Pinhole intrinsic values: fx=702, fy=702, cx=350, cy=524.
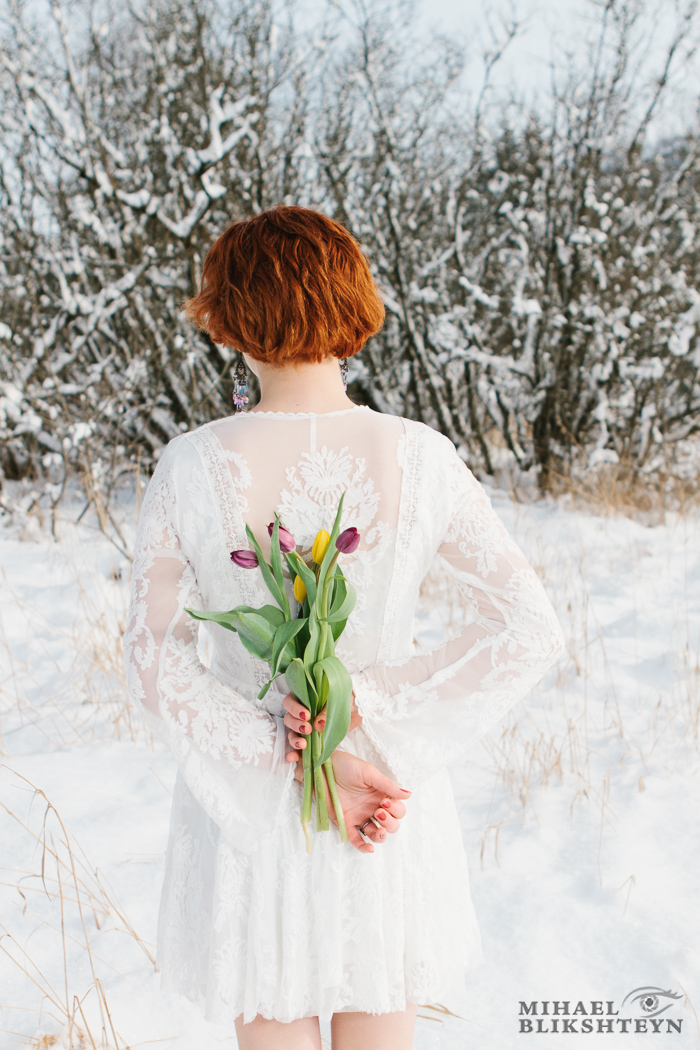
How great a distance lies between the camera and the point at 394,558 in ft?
3.44

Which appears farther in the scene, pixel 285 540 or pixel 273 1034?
pixel 273 1034

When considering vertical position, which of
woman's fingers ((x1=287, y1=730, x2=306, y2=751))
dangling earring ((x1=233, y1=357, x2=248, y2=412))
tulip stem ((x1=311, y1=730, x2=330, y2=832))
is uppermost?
dangling earring ((x1=233, y1=357, x2=248, y2=412))

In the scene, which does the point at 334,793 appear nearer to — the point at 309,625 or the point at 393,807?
the point at 393,807

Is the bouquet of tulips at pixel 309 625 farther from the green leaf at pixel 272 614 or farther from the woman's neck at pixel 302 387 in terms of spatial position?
the woman's neck at pixel 302 387

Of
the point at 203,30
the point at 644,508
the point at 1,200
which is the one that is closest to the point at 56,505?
the point at 1,200

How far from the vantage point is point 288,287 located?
3.24 ft

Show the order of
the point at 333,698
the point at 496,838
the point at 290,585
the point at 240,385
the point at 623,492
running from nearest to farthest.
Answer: the point at 333,698 < the point at 290,585 < the point at 240,385 < the point at 496,838 < the point at 623,492

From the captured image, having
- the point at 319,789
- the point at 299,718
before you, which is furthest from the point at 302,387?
the point at 319,789

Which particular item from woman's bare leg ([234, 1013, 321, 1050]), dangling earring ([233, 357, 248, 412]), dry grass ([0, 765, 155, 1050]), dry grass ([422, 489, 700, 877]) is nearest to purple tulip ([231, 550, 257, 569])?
dangling earring ([233, 357, 248, 412])

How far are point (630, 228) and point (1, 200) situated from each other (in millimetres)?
5260

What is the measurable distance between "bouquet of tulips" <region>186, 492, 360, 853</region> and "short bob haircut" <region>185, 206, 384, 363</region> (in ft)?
0.89

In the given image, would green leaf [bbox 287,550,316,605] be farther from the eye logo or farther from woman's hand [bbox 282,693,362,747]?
the eye logo

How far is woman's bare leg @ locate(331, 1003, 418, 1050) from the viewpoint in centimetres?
110

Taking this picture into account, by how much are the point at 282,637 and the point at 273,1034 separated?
25.4 inches
